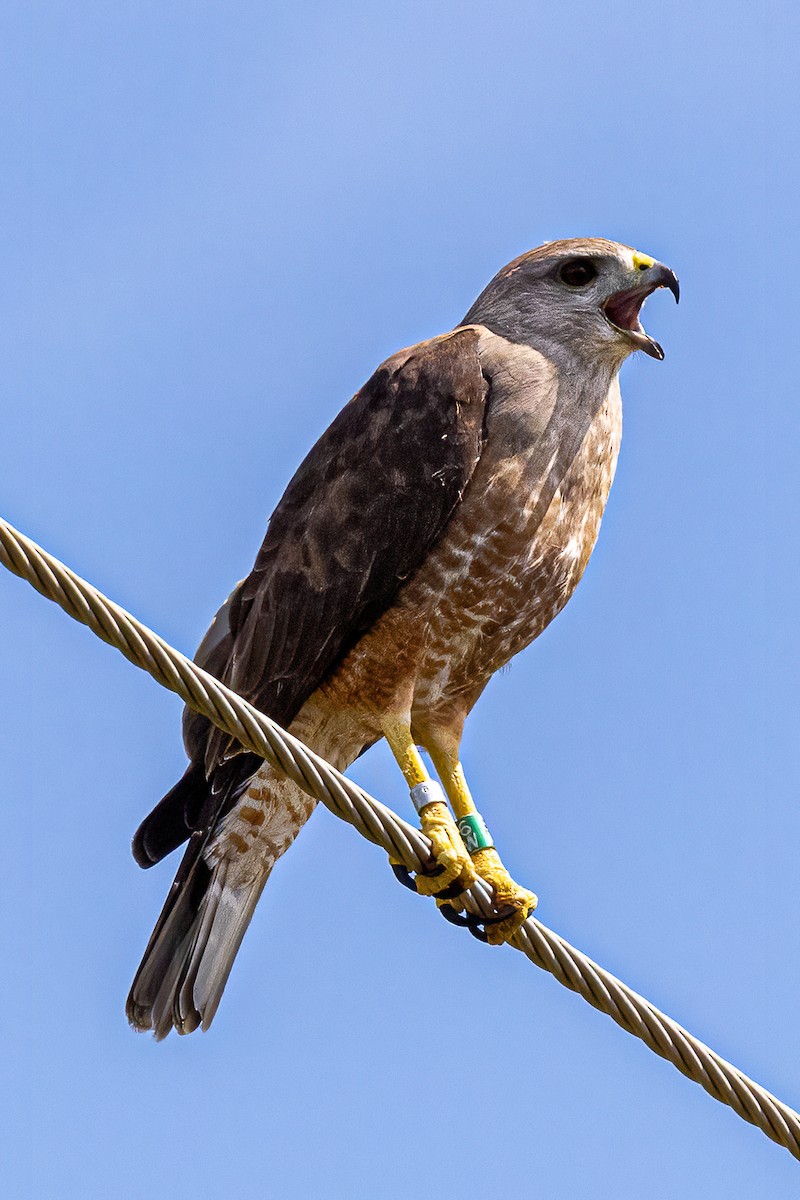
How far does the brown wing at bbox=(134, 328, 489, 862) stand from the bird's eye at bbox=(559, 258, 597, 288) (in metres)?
0.42

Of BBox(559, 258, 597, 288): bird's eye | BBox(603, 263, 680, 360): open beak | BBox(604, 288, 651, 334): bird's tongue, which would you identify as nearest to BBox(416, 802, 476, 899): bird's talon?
BBox(603, 263, 680, 360): open beak

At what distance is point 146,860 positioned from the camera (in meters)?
5.66

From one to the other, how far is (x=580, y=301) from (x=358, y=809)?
248 cm

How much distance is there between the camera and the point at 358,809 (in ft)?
13.3

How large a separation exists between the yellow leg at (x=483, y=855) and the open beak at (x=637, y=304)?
1.51m

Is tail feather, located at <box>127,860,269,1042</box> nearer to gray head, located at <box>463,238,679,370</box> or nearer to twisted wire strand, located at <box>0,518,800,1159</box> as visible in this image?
twisted wire strand, located at <box>0,518,800,1159</box>

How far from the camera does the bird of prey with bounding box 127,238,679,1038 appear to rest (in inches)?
212

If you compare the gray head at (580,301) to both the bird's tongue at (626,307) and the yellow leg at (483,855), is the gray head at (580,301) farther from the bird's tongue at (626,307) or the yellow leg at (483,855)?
the yellow leg at (483,855)

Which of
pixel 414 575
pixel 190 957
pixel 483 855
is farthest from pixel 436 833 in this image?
pixel 190 957

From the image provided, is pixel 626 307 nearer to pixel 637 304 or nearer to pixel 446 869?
pixel 637 304

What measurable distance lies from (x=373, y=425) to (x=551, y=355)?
64cm

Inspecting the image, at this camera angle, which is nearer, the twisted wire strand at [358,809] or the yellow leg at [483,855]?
the twisted wire strand at [358,809]

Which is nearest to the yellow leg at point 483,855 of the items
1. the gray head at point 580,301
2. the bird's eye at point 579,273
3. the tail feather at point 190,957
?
the tail feather at point 190,957

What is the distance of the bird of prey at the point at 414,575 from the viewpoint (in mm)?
5387
